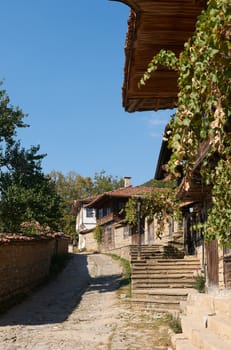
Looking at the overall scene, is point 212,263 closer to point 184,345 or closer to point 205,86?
point 184,345

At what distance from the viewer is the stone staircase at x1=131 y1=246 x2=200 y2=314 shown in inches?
450

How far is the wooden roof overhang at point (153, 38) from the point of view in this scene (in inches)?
135

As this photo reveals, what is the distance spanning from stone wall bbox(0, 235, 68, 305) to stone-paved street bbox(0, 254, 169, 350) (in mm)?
558

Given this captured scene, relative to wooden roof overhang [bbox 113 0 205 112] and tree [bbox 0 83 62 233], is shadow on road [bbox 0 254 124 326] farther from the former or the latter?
wooden roof overhang [bbox 113 0 205 112]

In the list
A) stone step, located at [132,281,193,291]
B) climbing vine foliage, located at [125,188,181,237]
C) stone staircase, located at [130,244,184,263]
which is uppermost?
climbing vine foliage, located at [125,188,181,237]

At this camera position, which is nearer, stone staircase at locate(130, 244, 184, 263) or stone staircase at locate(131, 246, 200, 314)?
stone staircase at locate(131, 246, 200, 314)

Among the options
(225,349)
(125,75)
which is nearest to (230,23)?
(125,75)

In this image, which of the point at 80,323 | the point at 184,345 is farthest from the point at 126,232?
the point at 184,345

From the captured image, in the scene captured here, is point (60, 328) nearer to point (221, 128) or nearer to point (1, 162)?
point (221, 128)

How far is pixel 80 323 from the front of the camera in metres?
9.69

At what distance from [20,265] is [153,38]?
11735 mm

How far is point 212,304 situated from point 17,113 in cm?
1225

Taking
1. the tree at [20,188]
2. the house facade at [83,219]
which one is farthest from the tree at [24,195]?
the house facade at [83,219]

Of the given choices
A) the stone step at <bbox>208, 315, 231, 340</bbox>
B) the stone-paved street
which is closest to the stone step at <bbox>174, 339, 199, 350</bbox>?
the stone step at <bbox>208, 315, 231, 340</bbox>
